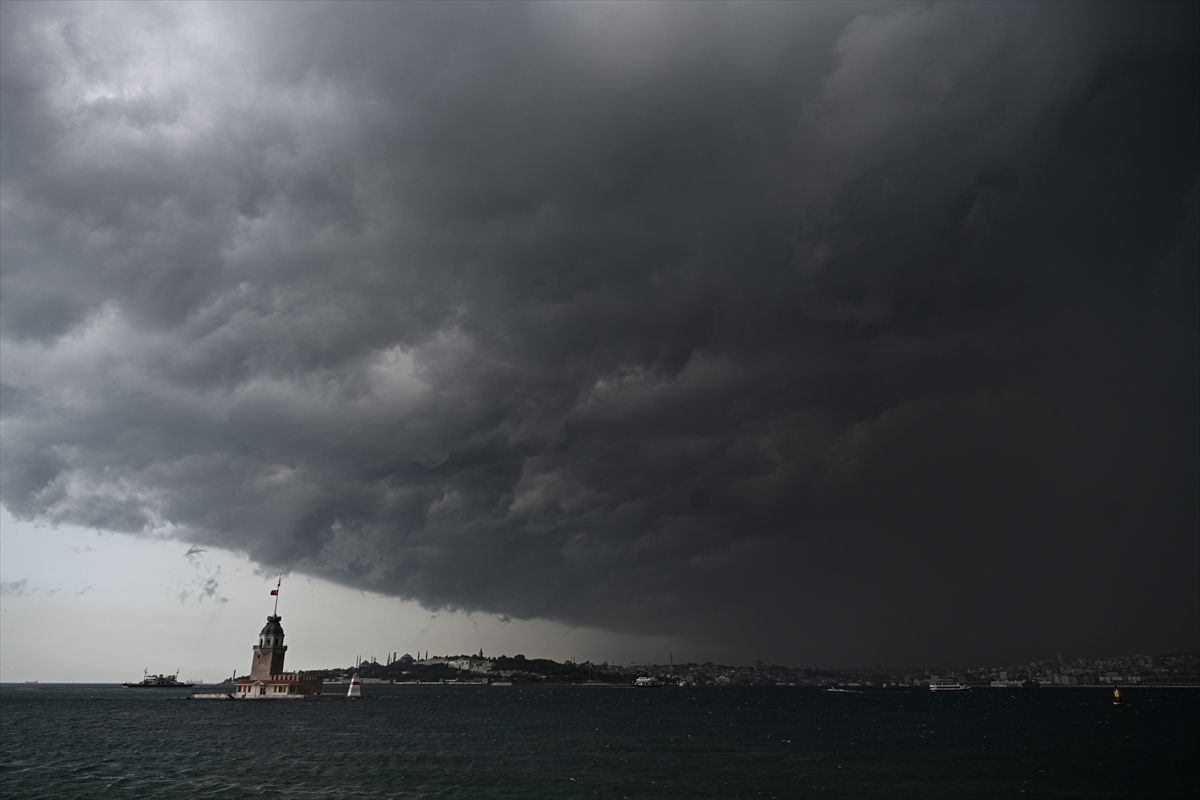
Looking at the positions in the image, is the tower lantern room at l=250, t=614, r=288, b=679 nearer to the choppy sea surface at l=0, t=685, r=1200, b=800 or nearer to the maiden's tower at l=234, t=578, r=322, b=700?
the maiden's tower at l=234, t=578, r=322, b=700

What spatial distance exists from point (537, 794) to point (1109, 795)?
48.3 meters

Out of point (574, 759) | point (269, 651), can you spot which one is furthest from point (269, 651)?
point (574, 759)

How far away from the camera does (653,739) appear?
4382 inches

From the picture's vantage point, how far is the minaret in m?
190

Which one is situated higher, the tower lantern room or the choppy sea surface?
the tower lantern room

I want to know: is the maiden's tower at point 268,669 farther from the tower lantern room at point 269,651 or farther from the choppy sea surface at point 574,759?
the choppy sea surface at point 574,759

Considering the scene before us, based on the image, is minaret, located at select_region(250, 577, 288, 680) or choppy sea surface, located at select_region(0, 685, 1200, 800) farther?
minaret, located at select_region(250, 577, 288, 680)

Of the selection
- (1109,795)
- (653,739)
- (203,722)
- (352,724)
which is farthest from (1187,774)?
(203,722)

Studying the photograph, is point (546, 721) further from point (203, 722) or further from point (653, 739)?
point (203, 722)

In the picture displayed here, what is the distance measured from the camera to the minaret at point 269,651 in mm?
189625

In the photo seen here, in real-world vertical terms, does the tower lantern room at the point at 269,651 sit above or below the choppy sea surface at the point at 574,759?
above

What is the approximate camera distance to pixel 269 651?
191750mm

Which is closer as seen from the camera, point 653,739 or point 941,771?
point 941,771

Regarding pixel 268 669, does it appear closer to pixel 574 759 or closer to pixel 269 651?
pixel 269 651
